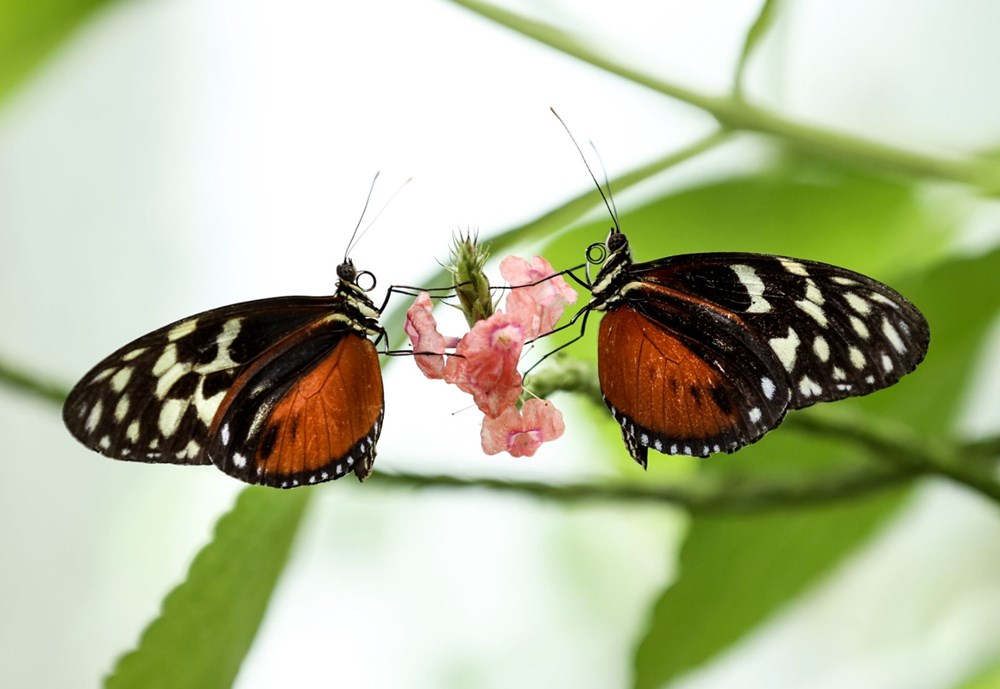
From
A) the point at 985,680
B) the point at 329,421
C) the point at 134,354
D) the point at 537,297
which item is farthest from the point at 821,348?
the point at 985,680

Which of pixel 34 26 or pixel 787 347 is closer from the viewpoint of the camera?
pixel 787 347

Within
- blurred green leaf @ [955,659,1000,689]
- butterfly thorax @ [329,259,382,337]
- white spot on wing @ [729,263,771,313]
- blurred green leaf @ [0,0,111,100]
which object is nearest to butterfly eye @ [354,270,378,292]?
butterfly thorax @ [329,259,382,337]

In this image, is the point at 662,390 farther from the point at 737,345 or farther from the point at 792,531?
the point at 792,531

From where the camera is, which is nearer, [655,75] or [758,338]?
[758,338]

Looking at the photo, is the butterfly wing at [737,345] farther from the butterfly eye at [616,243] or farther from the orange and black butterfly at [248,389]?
the orange and black butterfly at [248,389]

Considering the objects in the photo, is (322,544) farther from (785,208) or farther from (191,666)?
(191,666)

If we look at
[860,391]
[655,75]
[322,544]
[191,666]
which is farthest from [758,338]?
[322,544]

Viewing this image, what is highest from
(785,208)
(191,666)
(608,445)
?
(785,208)
